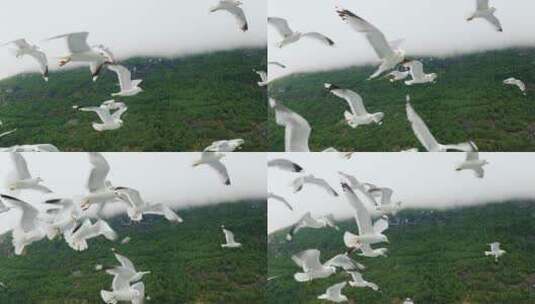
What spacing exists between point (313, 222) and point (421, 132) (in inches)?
28.9

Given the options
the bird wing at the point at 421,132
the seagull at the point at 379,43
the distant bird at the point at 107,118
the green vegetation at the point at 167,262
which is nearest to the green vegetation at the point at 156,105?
the distant bird at the point at 107,118

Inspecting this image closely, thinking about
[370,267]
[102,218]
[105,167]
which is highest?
[105,167]

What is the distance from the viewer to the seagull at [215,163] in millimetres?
4438

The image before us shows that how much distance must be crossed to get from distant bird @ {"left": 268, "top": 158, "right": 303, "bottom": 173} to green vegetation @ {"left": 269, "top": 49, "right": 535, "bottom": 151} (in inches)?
2.9

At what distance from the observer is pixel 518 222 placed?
4348 millimetres

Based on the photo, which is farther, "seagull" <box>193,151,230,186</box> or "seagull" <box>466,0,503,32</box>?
"seagull" <box>193,151,230,186</box>

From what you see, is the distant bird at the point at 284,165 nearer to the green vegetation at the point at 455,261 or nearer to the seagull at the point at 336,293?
the green vegetation at the point at 455,261

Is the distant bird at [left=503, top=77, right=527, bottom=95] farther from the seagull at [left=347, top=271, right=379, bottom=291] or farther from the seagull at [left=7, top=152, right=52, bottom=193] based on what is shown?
the seagull at [left=7, top=152, right=52, bottom=193]

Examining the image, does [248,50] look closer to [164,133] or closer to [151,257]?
[164,133]

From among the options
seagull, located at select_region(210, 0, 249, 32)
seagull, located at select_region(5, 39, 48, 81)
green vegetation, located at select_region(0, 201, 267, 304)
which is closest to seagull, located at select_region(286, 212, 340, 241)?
green vegetation, located at select_region(0, 201, 267, 304)

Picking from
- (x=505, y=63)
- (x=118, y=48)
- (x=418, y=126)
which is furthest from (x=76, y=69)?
(x=505, y=63)

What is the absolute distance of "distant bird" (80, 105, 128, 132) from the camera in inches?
174

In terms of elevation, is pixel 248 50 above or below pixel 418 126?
above

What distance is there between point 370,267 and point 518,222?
0.80 meters
